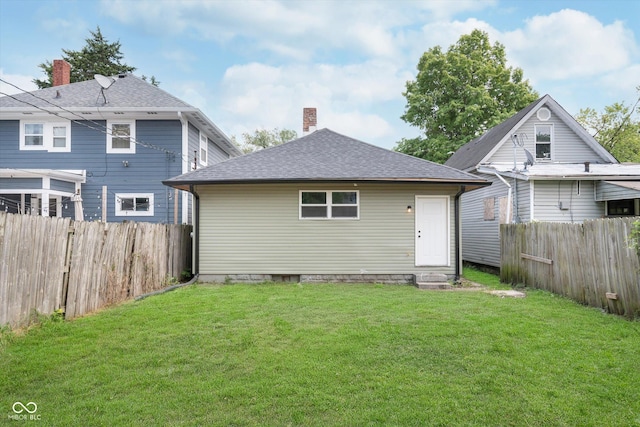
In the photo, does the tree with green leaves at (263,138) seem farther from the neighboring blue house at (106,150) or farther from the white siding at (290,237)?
the white siding at (290,237)

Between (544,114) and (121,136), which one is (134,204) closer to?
(121,136)

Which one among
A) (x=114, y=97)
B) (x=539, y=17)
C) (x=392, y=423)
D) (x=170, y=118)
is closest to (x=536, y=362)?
(x=392, y=423)

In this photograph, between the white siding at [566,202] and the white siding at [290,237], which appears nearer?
the white siding at [290,237]

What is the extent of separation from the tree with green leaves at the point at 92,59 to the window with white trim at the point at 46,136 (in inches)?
623

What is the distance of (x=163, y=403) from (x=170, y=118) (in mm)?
11662

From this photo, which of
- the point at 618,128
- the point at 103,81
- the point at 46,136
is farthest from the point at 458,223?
the point at 618,128

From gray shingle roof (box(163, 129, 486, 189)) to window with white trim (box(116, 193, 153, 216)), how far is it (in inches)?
160

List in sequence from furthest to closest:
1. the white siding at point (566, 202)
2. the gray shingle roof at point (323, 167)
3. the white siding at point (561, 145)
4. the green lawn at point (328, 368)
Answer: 1. the white siding at point (561, 145)
2. the white siding at point (566, 202)
3. the gray shingle roof at point (323, 167)
4. the green lawn at point (328, 368)

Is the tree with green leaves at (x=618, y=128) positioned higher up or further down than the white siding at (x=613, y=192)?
higher up

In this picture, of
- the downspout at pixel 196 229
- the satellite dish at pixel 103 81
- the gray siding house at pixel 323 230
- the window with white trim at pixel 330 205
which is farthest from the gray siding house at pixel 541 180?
the satellite dish at pixel 103 81

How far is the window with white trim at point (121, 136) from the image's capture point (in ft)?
43.0

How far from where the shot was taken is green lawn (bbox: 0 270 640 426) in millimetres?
3020

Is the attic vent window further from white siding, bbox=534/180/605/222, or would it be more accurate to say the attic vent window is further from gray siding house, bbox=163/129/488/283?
gray siding house, bbox=163/129/488/283

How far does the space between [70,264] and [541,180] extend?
11.7 meters
